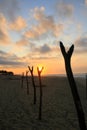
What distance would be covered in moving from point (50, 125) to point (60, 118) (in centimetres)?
175

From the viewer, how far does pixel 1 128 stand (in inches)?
440

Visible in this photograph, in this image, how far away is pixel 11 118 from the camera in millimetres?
13406

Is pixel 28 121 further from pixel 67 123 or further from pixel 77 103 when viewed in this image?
pixel 77 103

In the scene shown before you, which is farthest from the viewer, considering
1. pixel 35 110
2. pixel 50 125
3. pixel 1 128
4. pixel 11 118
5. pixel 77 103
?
pixel 35 110

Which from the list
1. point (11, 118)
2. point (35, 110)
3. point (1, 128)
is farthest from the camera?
point (35, 110)

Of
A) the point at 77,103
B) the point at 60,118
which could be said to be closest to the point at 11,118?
the point at 60,118

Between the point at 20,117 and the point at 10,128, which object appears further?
the point at 20,117

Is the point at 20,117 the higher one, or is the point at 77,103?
the point at 77,103

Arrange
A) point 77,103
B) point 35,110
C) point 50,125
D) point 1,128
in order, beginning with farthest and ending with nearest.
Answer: point 35,110, point 50,125, point 1,128, point 77,103

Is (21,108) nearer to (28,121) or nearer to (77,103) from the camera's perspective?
(28,121)

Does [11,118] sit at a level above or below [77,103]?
below

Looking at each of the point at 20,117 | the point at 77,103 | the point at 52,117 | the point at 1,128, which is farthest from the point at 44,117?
the point at 77,103

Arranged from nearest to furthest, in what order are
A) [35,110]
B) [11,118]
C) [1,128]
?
[1,128] → [11,118] → [35,110]

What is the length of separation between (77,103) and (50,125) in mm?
4775
